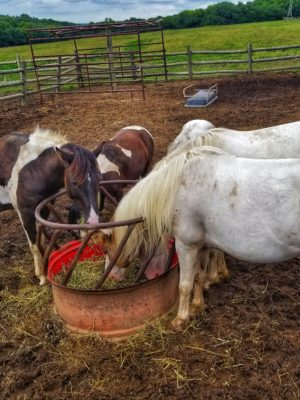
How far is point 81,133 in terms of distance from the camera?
10117 mm

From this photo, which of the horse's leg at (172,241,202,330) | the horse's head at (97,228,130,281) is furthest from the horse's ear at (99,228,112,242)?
the horse's leg at (172,241,202,330)

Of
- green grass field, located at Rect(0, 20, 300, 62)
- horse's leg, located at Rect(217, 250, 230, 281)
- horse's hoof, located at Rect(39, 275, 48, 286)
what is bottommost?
green grass field, located at Rect(0, 20, 300, 62)

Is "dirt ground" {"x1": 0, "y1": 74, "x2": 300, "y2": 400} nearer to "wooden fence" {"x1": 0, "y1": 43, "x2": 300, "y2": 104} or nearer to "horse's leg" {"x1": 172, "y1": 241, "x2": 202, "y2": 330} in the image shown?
"horse's leg" {"x1": 172, "y1": 241, "x2": 202, "y2": 330}

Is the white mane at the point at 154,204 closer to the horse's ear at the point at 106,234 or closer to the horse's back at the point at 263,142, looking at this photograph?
the horse's ear at the point at 106,234

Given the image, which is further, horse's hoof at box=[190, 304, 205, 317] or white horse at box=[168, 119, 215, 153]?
white horse at box=[168, 119, 215, 153]

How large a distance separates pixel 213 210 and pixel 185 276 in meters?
0.68

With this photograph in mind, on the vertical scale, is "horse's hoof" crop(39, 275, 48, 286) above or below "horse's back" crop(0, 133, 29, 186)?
below

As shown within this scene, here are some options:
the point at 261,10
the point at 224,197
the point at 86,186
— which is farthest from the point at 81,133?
the point at 261,10

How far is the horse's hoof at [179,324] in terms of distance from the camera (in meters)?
3.54

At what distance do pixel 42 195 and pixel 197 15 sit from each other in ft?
153

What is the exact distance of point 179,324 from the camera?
11.7 ft

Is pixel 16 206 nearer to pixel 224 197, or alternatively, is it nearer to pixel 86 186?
pixel 86 186

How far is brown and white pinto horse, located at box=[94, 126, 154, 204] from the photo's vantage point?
5.20 metres

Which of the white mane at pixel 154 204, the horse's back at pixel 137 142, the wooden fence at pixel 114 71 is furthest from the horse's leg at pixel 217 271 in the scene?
the wooden fence at pixel 114 71
